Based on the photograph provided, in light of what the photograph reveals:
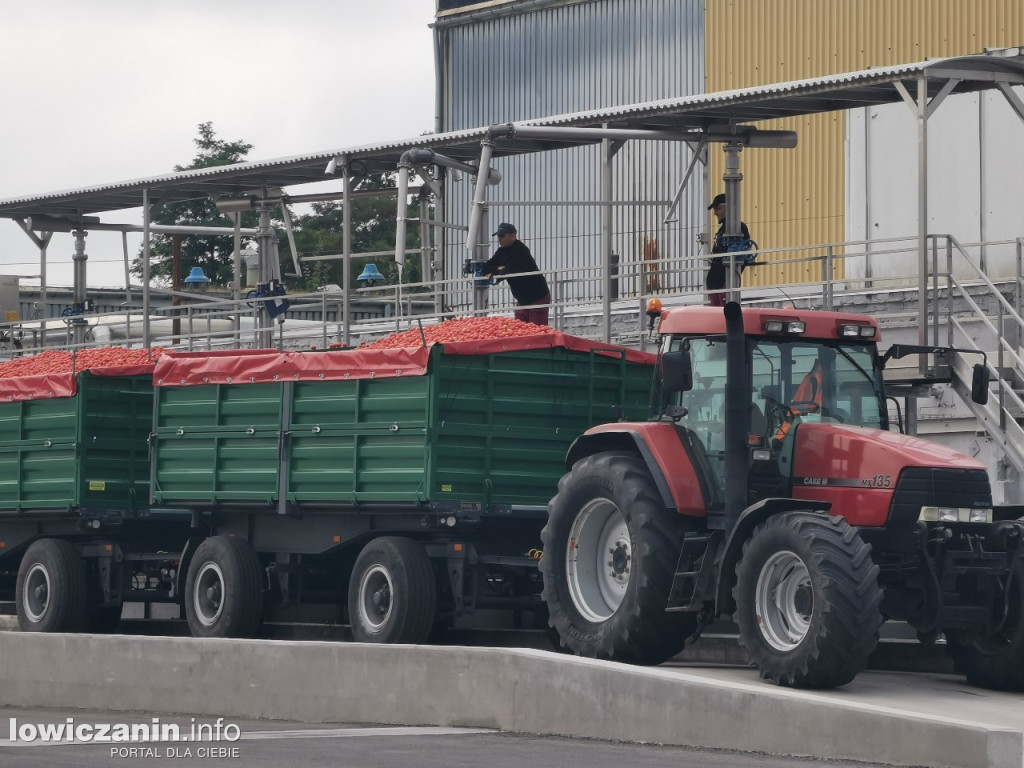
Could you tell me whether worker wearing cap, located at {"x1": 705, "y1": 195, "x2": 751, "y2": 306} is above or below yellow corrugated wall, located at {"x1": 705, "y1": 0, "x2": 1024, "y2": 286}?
below

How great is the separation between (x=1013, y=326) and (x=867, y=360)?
4.97m

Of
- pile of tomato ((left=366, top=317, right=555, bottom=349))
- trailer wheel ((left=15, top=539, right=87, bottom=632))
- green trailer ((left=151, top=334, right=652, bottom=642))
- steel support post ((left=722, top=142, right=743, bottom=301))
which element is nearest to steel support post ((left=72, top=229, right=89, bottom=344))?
trailer wheel ((left=15, top=539, right=87, bottom=632))

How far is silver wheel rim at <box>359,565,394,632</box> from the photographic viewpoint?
52.5 ft

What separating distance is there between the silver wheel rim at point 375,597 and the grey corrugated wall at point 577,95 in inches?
600

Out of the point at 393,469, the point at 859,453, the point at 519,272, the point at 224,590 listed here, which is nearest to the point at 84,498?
the point at 224,590

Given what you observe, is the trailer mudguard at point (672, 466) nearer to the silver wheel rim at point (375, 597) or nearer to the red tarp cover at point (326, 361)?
the red tarp cover at point (326, 361)

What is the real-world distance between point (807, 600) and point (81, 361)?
35.1ft

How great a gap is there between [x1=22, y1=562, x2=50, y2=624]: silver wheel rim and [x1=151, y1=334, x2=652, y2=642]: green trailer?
2495mm

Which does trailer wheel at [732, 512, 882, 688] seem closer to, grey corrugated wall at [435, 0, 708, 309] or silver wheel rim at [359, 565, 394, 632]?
silver wheel rim at [359, 565, 394, 632]

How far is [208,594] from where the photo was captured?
17891 mm

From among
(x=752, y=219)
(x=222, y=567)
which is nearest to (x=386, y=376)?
(x=222, y=567)

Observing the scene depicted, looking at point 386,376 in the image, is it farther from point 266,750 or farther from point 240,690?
point 266,750

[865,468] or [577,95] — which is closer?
[865,468]

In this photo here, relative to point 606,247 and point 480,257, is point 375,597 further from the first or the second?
point 480,257
